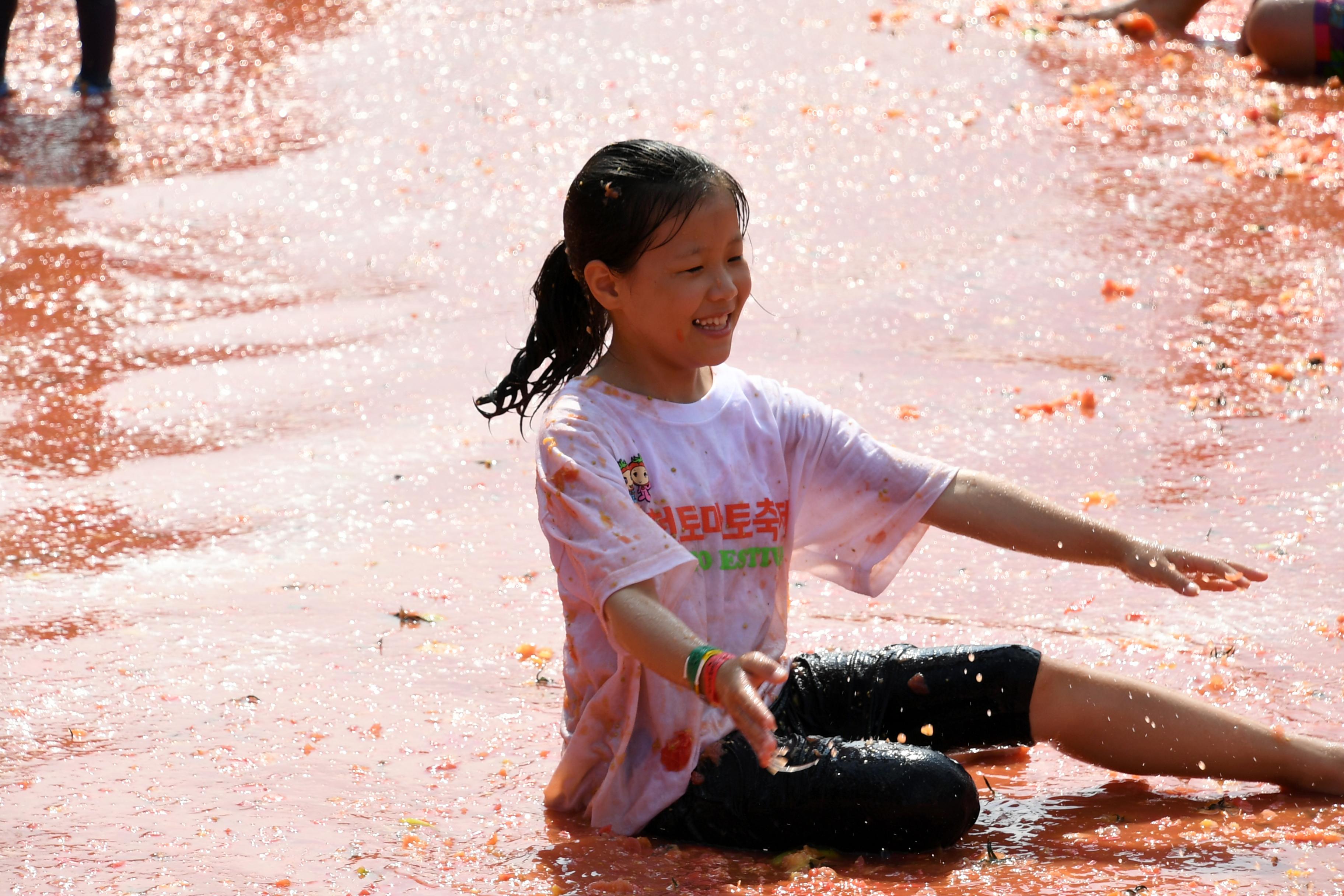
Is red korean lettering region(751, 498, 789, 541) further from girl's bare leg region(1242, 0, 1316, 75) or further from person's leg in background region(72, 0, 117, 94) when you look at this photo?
person's leg in background region(72, 0, 117, 94)

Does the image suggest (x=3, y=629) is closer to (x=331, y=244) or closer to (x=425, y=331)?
(x=425, y=331)

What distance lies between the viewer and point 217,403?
587 cm

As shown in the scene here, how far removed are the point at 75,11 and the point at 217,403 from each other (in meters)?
5.74

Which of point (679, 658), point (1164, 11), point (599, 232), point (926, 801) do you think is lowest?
point (926, 801)

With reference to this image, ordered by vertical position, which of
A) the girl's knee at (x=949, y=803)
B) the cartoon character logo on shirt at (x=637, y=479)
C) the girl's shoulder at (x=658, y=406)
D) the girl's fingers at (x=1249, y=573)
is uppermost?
the girl's shoulder at (x=658, y=406)

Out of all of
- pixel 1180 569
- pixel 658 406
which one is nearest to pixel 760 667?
pixel 658 406

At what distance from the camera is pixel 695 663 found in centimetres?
254

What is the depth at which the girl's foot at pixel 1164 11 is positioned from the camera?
33.4 feet

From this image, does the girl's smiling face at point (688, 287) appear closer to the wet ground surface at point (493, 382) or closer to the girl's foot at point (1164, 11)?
the wet ground surface at point (493, 382)

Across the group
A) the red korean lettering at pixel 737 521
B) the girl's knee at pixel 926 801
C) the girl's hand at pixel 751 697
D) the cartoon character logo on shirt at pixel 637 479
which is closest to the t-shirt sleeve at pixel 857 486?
the red korean lettering at pixel 737 521

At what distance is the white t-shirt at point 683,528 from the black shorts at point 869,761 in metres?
0.08

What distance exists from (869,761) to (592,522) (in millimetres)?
696

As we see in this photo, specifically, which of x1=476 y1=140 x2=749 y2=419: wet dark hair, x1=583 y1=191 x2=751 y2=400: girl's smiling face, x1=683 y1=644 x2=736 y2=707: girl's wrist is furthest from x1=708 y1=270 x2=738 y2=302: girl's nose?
x1=683 y1=644 x2=736 y2=707: girl's wrist

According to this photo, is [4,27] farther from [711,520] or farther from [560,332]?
[711,520]
